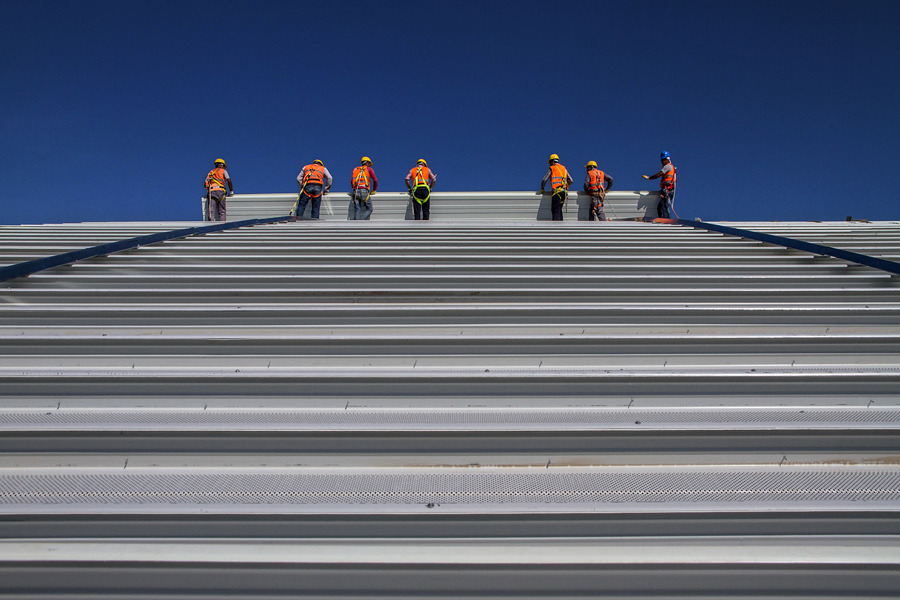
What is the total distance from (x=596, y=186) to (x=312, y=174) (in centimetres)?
553

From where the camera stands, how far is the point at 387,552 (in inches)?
41.3

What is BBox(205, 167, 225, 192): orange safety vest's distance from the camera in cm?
847

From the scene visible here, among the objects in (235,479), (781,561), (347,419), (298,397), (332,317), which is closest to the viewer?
(781,561)

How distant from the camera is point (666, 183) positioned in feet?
27.5

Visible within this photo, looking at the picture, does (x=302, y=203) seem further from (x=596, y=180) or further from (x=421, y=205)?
(x=596, y=180)

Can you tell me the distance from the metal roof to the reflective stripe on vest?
642 cm

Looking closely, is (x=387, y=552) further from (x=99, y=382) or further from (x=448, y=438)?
(x=99, y=382)

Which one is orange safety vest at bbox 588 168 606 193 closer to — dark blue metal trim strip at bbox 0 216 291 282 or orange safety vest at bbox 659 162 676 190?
orange safety vest at bbox 659 162 676 190

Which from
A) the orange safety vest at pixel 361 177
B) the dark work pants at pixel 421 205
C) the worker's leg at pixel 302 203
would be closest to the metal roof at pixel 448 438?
the worker's leg at pixel 302 203

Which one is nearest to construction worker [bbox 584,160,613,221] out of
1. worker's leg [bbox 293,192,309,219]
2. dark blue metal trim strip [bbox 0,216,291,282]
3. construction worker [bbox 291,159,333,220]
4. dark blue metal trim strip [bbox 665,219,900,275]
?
dark blue metal trim strip [bbox 665,219,900,275]

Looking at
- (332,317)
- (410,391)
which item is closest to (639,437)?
(410,391)

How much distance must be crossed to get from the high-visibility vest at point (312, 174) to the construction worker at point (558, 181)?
440 cm

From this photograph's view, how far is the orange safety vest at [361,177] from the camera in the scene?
8500 mm

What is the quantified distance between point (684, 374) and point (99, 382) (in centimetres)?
224
